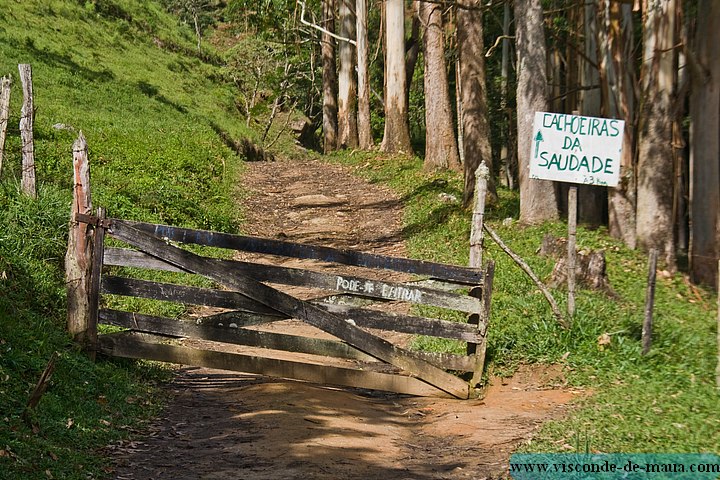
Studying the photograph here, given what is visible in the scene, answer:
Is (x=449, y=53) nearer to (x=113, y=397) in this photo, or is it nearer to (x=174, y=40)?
(x=174, y=40)

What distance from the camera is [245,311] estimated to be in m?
8.63

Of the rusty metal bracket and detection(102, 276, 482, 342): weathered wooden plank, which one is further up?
the rusty metal bracket

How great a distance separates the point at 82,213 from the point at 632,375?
5.65 meters

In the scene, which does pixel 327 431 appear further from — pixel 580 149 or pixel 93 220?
pixel 580 149

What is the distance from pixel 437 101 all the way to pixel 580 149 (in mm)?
12320

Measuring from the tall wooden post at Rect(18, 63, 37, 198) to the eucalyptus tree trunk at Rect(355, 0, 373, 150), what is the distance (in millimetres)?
17658

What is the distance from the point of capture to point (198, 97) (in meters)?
34.1

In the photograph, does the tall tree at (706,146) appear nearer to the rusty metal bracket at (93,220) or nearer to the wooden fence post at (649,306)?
the wooden fence post at (649,306)

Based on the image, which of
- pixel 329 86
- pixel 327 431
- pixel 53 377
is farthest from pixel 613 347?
pixel 329 86

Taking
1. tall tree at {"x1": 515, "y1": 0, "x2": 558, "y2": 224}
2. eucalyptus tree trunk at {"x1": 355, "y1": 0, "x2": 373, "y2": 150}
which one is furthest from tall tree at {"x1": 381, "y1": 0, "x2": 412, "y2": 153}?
tall tree at {"x1": 515, "y1": 0, "x2": 558, "y2": 224}

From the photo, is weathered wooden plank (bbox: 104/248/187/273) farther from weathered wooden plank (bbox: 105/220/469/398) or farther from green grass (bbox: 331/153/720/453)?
green grass (bbox: 331/153/720/453)

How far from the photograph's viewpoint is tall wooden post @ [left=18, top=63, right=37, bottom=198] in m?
11.3

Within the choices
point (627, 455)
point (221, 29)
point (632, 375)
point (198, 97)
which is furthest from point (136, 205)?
point (221, 29)

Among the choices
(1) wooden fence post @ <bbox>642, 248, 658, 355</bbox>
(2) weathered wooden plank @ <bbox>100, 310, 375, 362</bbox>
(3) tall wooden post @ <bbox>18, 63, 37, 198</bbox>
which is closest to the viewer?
(2) weathered wooden plank @ <bbox>100, 310, 375, 362</bbox>
